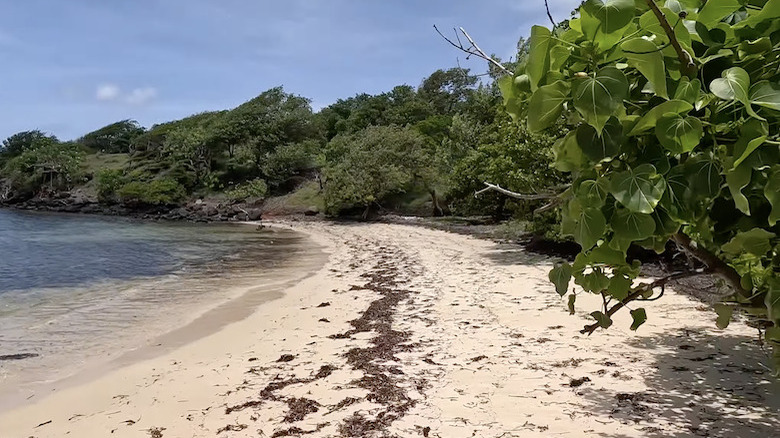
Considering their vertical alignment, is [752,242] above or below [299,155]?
below

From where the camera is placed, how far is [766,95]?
4.02 ft

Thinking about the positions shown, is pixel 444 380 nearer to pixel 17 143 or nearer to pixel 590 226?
pixel 590 226

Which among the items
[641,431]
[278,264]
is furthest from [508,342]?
[278,264]

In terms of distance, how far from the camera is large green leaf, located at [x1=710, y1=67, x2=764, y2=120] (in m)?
1.20

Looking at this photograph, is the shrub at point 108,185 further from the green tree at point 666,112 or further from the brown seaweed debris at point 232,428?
the green tree at point 666,112

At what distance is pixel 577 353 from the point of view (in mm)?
5285

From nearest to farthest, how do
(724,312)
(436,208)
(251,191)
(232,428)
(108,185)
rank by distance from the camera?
1. (724,312)
2. (232,428)
3. (436,208)
4. (251,191)
5. (108,185)

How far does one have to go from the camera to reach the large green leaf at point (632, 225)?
130 centimetres

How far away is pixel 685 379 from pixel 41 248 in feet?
83.9

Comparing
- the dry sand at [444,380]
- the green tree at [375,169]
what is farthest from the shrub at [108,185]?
the dry sand at [444,380]

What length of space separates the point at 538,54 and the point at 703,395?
12.7 feet

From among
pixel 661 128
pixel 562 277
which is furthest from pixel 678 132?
pixel 562 277

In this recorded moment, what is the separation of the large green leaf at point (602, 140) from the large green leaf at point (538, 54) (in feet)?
0.58

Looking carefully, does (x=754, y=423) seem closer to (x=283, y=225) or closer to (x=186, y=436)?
(x=186, y=436)
